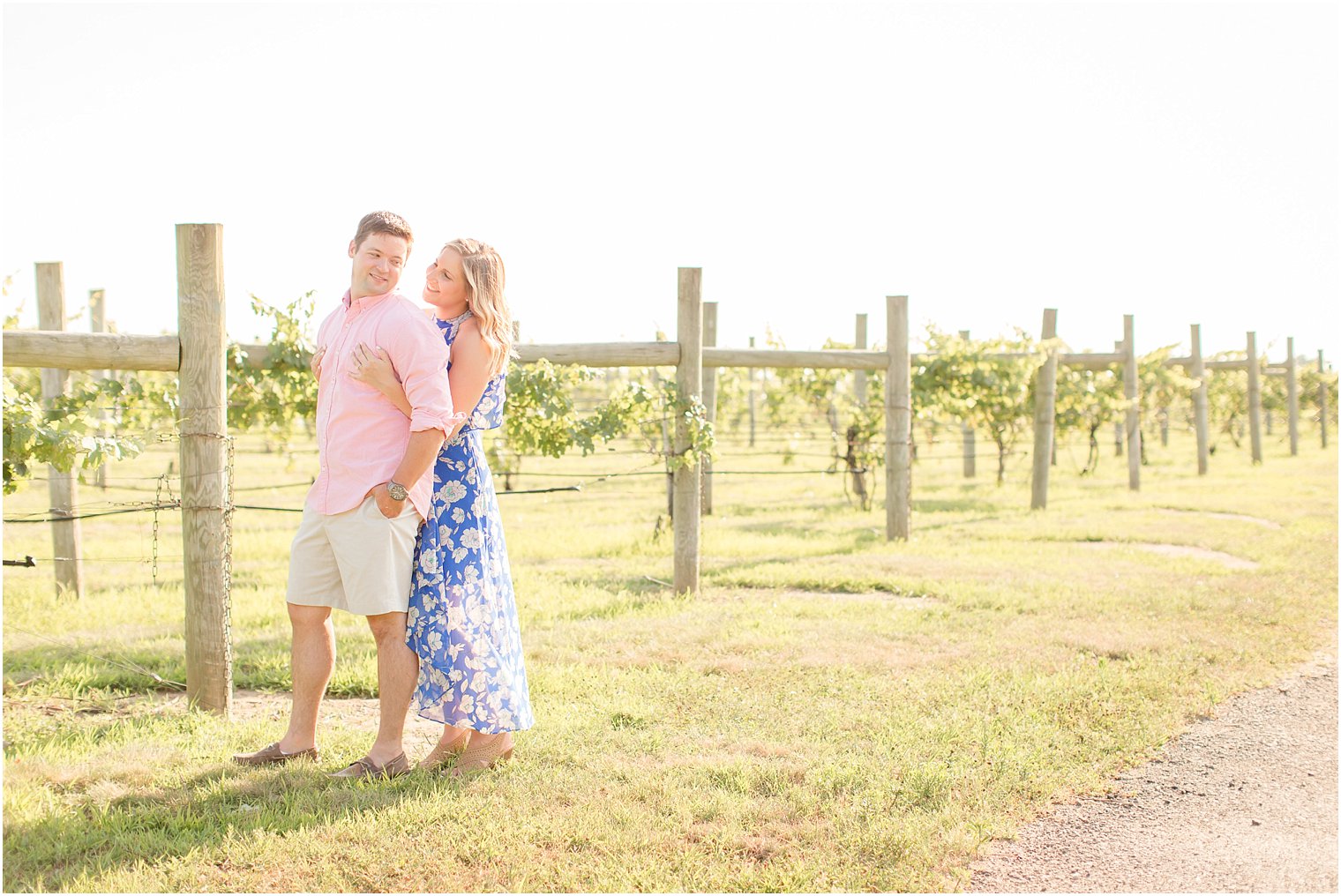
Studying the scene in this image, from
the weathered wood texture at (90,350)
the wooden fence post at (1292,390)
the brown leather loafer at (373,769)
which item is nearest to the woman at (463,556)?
the brown leather loafer at (373,769)

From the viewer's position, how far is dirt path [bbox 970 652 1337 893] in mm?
2865

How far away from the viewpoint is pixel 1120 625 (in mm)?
5781

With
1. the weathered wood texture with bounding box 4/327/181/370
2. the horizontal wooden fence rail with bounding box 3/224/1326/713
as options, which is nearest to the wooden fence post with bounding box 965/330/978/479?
the horizontal wooden fence rail with bounding box 3/224/1326/713

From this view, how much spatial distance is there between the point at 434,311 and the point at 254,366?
2855 millimetres

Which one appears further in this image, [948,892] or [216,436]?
[216,436]

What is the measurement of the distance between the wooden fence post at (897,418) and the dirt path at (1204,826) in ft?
16.4

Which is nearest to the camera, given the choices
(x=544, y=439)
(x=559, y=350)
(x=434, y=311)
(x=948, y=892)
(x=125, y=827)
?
(x=948, y=892)

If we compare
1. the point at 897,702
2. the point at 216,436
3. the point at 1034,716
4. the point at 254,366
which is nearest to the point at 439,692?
the point at 216,436

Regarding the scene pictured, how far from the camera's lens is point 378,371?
130 inches

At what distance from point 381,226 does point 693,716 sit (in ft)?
7.05

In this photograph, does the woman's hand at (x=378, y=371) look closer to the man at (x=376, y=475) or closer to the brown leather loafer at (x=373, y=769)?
the man at (x=376, y=475)

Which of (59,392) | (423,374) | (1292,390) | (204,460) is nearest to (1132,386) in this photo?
(1292,390)

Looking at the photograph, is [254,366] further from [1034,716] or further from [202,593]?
[1034,716]

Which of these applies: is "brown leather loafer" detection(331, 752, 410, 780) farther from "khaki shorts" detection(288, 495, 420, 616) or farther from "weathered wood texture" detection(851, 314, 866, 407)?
"weathered wood texture" detection(851, 314, 866, 407)
